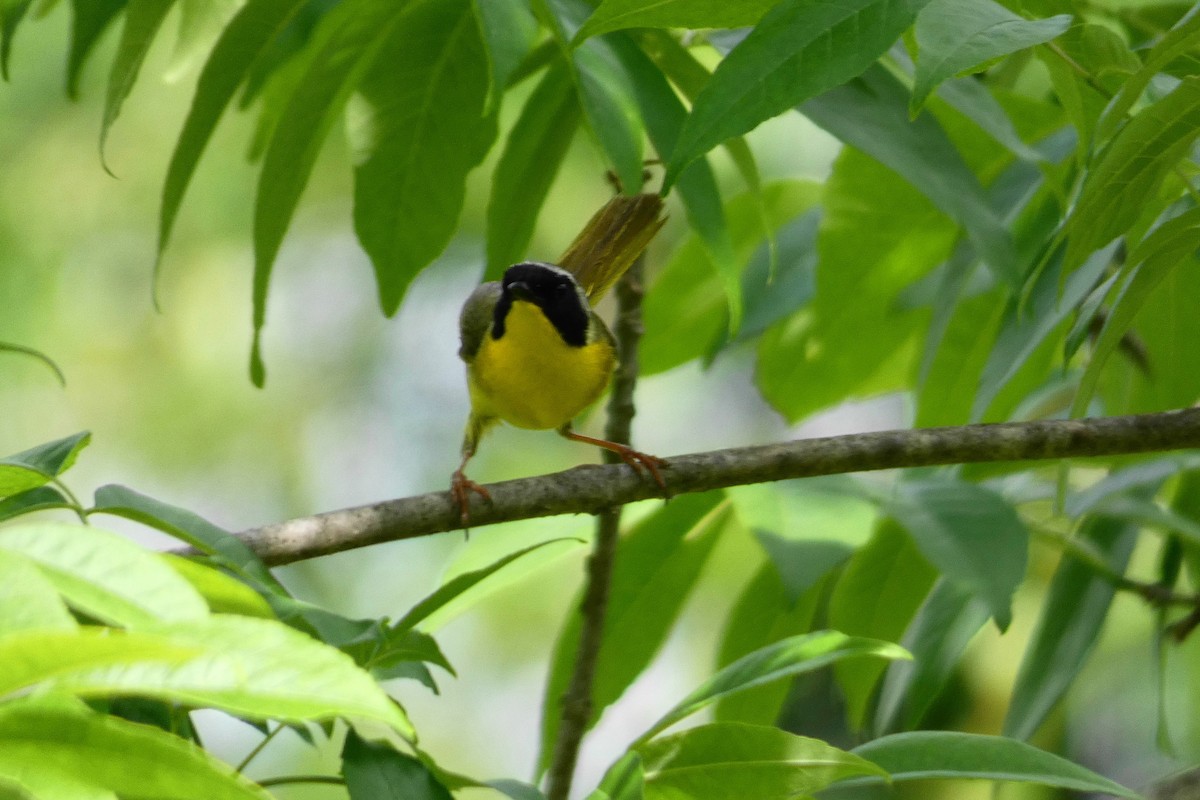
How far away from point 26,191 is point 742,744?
237 inches

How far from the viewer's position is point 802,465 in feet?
6.93

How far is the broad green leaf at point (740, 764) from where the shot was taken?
1502 millimetres

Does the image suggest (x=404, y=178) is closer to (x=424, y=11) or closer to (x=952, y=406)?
(x=424, y=11)

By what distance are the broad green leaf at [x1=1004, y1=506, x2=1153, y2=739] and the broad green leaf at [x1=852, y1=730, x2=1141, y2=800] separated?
1112 millimetres

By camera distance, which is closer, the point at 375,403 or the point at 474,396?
the point at 474,396

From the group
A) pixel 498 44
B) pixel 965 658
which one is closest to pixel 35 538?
pixel 498 44

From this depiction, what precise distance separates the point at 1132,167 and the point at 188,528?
126cm

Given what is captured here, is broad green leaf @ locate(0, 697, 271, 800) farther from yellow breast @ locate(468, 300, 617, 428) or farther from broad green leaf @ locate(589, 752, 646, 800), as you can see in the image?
yellow breast @ locate(468, 300, 617, 428)

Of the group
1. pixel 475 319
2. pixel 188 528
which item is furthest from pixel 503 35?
pixel 475 319

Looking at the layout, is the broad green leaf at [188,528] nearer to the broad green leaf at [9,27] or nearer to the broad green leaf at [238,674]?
the broad green leaf at [238,674]

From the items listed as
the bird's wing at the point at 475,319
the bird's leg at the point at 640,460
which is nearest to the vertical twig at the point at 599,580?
the bird's leg at the point at 640,460

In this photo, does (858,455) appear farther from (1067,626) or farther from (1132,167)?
(1067,626)

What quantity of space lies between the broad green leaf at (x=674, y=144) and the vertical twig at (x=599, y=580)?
465 mm

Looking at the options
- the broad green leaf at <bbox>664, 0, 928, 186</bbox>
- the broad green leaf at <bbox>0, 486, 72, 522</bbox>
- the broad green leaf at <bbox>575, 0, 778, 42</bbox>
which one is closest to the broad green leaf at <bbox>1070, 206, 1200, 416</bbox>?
the broad green leaf at <bbox>664, 0, 928, 186</bbox>
